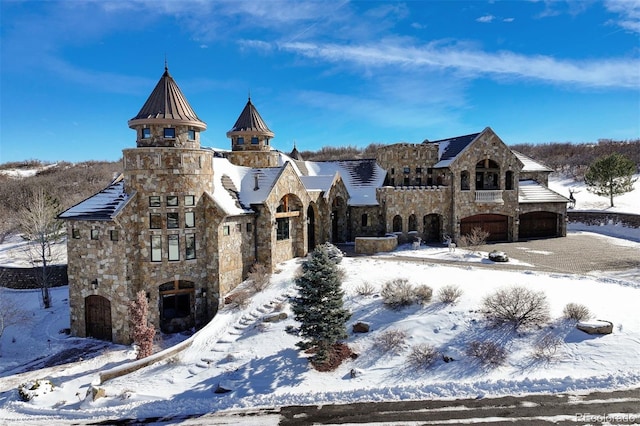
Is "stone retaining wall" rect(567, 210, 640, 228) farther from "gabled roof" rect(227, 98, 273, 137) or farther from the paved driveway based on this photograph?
"gabled roof" rect(227, 98, 273, 137)

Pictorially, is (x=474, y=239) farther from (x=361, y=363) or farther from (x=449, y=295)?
(x=361, y=363)

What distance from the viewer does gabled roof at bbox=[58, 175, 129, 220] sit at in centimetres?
2341

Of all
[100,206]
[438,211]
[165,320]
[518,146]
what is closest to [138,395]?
[165,320]

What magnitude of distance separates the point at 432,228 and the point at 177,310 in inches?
954

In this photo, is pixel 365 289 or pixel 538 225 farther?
pixel 538 225

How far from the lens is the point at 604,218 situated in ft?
147

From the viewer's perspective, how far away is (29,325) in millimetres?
28516

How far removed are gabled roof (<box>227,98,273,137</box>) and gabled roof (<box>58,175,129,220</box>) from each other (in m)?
12.8

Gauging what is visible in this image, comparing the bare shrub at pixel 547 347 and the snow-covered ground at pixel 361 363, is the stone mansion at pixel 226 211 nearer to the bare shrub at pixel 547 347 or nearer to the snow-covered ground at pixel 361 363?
the snow-covered ground at pixel 361 363

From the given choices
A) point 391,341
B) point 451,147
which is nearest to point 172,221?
point 391,341

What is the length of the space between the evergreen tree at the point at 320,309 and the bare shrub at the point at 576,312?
10978mm

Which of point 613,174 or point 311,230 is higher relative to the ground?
point 613,174

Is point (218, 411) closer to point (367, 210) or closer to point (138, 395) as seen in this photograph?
point (138, 395)

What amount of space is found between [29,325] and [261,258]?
57.1ft
